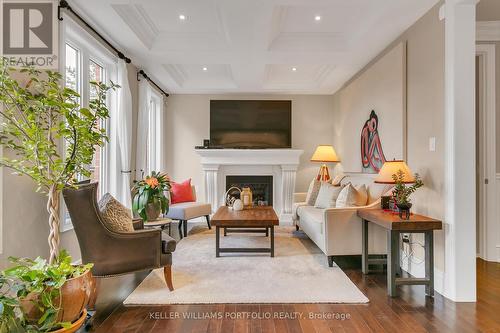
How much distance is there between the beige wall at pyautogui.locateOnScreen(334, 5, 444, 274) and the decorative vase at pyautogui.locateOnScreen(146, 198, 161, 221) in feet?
9.97

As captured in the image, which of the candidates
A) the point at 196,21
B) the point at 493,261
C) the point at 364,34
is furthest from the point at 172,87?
the point at 493,261

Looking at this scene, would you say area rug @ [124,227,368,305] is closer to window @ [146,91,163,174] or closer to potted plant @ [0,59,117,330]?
potted plant @ [0,59,117,330]

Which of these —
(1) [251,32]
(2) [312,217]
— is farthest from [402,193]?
(1) [251,32]

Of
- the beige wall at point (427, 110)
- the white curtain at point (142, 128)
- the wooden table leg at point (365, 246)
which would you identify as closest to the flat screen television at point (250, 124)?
the white curtain at point (142, 128)

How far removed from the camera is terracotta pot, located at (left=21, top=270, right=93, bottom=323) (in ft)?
5.03

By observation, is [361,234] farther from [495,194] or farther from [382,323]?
[495,194]

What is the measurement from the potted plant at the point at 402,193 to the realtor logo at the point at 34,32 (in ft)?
11.2

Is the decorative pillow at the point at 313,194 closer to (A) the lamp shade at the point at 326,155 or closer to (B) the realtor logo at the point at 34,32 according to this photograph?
(A) the lamp shade at the point at 326,155

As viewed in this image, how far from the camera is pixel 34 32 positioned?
2.75 metres

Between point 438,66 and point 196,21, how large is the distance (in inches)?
105

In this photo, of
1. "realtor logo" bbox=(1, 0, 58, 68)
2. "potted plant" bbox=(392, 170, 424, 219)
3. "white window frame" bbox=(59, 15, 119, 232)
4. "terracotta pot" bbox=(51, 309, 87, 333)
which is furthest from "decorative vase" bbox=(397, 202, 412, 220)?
"realtor logo" bbox=(1, 0, 58, 68)

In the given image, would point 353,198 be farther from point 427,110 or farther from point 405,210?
point 427,110

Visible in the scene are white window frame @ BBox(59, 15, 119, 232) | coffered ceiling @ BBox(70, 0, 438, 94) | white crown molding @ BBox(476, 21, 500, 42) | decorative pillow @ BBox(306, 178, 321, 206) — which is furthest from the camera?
decorative pillow @ BBox(306, 178, 321, 206)

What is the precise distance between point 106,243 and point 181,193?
3.02 metres
